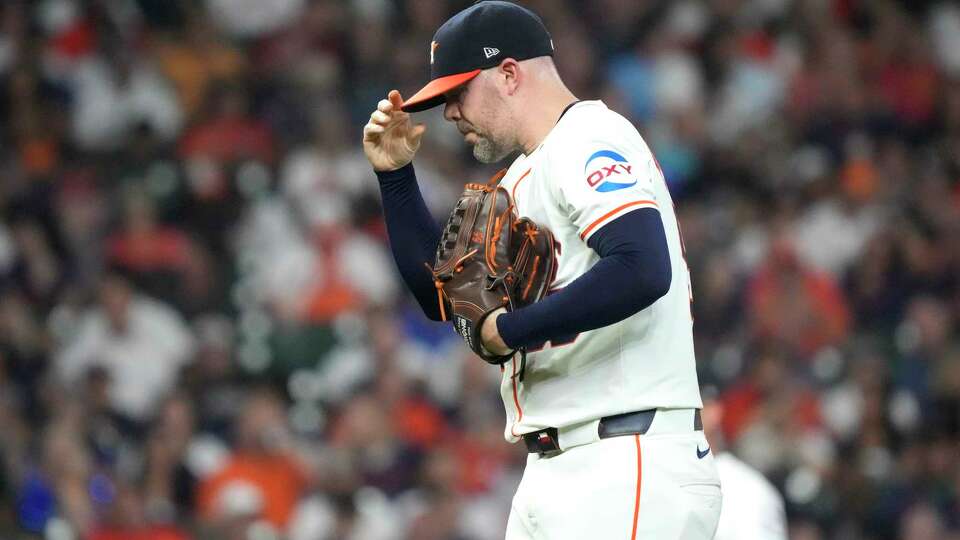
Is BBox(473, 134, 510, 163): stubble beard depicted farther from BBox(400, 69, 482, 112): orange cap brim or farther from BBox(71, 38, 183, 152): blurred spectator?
BBox(71, 38, 183, 152): blurred spectator

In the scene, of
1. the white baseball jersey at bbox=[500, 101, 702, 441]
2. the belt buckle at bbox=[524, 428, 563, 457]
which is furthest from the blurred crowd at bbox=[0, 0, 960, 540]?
the white baseball jersey at bbox=[500, 101, 702, 441]

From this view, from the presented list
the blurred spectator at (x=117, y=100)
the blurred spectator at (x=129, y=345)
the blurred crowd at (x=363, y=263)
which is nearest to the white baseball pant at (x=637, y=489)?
the blurred crowd at (x=363, y=263)

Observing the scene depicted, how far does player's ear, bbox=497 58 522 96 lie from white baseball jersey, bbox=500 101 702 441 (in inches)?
5.1

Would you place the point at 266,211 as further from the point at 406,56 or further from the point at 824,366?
the point at 824,366

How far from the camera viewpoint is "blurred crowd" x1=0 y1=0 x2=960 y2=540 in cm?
724

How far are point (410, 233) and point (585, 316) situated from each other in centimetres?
73

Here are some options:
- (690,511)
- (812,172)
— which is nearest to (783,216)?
(812,172)

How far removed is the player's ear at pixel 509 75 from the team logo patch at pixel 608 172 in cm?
31

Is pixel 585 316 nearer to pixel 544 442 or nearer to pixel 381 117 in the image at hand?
pixel 544 442

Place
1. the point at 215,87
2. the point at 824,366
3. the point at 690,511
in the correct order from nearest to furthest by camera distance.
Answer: the point at 690,511 < the point at 824,366 < the point at 215,87

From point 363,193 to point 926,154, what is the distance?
154 inches

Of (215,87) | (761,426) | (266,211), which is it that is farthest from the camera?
(215,87)

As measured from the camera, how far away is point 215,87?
30.5 feet

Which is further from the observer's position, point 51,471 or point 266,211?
point 266,211
